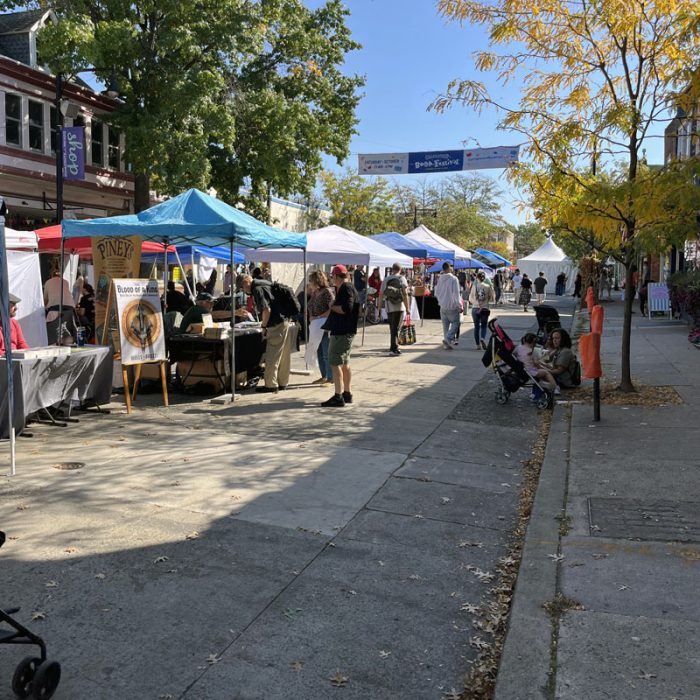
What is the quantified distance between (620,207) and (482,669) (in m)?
7.44

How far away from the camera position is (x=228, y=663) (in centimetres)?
344

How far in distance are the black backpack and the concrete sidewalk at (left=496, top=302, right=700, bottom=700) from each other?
4180 mm

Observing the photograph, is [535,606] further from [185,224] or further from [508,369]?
[185,224]

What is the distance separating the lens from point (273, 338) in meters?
10.7

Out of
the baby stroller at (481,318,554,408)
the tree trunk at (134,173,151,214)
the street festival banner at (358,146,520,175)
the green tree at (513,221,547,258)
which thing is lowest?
the baby stroller at (481,318,554,408)

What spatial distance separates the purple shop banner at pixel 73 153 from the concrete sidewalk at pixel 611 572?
16.9m

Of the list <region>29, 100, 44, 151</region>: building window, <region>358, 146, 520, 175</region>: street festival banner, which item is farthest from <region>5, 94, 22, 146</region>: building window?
<region>358, 146, 520, 175</region>: street festival banner

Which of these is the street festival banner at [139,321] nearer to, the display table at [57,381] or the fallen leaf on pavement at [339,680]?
the display table at [57,381]

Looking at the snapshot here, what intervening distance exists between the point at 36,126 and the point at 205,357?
1719 cm

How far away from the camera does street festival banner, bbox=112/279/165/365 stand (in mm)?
9055

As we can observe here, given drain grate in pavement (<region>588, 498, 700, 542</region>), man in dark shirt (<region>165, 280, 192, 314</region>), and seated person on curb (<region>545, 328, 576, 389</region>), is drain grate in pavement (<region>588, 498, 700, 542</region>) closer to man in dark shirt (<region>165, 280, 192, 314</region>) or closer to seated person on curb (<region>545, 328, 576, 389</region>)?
seated person on curb (<region>545, 328, 576, 389</region>)

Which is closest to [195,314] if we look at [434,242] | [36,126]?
[434,242]

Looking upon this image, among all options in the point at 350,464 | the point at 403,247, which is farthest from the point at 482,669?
the point at 403,247

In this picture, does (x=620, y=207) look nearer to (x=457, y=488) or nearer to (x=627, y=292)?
(x=627, y=292)
